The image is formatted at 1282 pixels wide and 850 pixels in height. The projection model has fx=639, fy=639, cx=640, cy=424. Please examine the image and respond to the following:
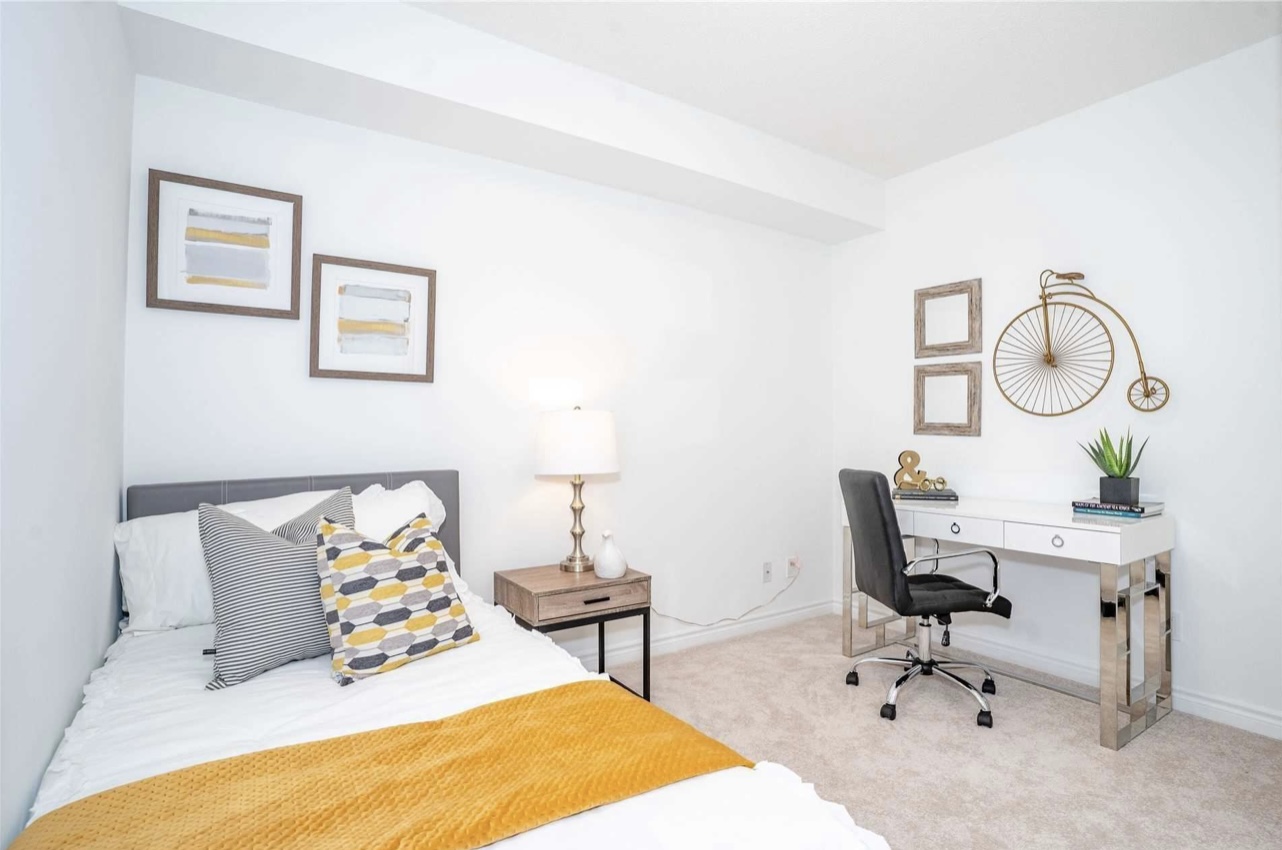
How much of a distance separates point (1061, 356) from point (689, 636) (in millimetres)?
2395

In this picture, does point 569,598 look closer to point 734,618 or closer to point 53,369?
point 734,618

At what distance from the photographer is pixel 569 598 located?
8.46 feet

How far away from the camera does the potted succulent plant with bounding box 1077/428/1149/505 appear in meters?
2.67

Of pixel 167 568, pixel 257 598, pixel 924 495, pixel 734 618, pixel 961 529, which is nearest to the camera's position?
pixel 257 598

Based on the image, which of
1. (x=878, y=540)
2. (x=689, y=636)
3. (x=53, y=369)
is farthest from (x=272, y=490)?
(x=878, y=540)

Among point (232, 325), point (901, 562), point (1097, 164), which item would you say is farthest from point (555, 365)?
point (1097, 164)

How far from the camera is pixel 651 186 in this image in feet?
10.8

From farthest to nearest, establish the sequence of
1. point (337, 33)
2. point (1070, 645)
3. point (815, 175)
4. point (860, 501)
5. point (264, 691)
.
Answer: point (815, 175)
point (1070, 645)
point (860, 501)
point (337, 33)
point (264, 691)

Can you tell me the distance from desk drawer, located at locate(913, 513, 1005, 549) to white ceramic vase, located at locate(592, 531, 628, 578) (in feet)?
5.03

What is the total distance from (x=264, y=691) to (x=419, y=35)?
2251 millimetres

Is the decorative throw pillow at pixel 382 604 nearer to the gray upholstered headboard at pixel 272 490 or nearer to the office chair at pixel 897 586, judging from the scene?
the gray upholstered headboard at pixel 272 490

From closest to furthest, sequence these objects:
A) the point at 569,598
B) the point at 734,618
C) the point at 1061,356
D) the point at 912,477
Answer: the point at 569,598
the point at 1061,356
the point at 912,477
the point at 734,618

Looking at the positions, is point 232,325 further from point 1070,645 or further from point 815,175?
point 1070,645

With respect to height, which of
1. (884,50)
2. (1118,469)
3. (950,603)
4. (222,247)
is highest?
(884,50)
